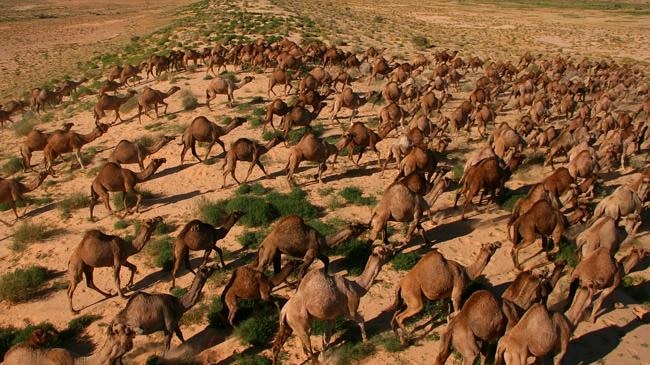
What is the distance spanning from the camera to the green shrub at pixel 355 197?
14.7 m

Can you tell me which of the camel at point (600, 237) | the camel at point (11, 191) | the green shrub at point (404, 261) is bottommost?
the green shrub at point (404, 261)

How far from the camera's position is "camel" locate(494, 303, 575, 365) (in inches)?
295

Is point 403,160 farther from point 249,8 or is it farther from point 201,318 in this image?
point 249,8

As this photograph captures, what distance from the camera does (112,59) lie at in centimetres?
4006

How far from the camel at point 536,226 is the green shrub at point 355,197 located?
4.44 metres

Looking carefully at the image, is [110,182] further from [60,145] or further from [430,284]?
[430,284]

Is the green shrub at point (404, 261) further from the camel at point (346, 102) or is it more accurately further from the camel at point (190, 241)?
the camel at point (346, 102)

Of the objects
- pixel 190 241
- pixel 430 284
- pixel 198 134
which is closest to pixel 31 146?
pixel 198 134

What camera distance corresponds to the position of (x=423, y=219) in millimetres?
13773

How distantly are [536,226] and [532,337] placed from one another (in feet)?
13.7

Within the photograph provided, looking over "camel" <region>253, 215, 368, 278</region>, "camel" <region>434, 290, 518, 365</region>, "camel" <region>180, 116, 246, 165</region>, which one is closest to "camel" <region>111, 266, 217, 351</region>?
"camel" <region>253, 215, 368, 278</region>

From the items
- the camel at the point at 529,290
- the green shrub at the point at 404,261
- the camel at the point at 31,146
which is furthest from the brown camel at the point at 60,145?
the camel at the point at 529,290

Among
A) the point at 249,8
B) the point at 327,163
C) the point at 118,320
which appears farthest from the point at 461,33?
the point at 118,320

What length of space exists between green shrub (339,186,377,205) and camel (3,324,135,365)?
26.7 ft
